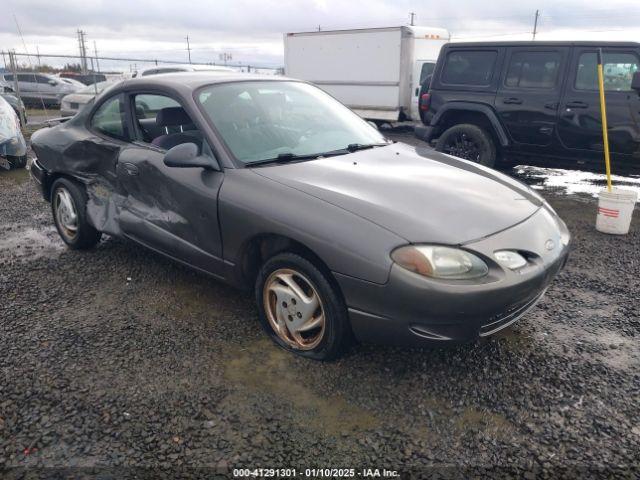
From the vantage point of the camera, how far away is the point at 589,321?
341 cm

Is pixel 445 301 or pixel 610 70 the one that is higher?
pixel 610 70

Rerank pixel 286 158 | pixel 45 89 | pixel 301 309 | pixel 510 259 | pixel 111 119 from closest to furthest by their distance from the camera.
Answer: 1. pixel 510 259
2. pixel 301 309
3. pixel 286 158
4. pixel 111 119
5. pixel 45 89

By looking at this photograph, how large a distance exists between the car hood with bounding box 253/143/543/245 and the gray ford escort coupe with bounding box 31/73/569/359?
11 millimetres

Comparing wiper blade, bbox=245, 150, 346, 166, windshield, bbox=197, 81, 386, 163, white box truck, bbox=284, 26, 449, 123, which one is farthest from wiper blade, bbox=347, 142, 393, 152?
white box truck, bbox=284, 26, 449, 123

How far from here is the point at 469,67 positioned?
7.27 meters

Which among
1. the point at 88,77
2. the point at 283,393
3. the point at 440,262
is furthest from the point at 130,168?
the point at 88,77

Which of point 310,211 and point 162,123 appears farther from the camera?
point 162,123

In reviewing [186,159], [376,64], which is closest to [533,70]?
[186,159]

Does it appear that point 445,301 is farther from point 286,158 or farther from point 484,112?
point 484,112

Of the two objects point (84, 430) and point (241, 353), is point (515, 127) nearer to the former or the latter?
point (241, 353)

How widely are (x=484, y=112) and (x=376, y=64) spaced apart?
6.39 m

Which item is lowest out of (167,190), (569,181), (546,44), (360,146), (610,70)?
(569,181)

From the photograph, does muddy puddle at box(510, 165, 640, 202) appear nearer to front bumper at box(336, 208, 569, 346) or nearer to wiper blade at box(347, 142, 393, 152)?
wiper blade at box(347, 142, 393, 152)

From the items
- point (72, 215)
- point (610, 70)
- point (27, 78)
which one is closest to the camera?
point (72, 215)
